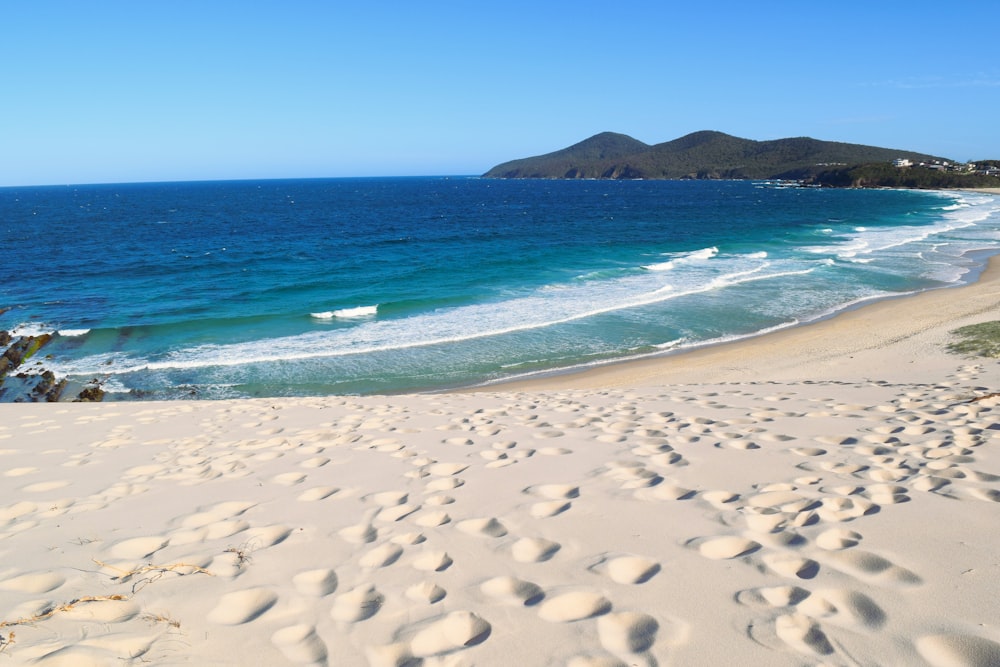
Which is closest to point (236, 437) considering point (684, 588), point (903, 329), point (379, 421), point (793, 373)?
point (379, 421)

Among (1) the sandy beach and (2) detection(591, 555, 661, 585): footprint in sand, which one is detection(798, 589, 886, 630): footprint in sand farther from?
(2) detection(591, 555, 661, 585): footprint in sand

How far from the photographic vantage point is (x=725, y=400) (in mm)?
8180

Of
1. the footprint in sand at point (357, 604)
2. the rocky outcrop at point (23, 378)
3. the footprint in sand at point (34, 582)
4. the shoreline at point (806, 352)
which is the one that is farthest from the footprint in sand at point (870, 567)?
the rocky outcrop at point (23, 378)

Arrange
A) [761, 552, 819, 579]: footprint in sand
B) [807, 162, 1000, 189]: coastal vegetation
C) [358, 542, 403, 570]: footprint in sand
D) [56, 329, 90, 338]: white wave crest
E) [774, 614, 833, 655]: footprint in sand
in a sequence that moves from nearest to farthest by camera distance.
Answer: [774, 614, 833, 655]: footprint in sand → [761, 552, 819, 579]: footprint in sand → [358, 542, 403, 570]: footprint in sand → [56, 329, 90, 338]: white wave crest → [807, 162, 1000, 189]: coastal vegetation

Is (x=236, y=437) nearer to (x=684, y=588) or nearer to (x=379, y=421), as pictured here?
(x=379, y=421)

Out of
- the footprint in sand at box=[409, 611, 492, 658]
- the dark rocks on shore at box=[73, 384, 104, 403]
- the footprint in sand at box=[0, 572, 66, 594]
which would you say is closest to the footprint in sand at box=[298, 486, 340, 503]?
the footprint in sand at box=[0, 572, 66, 594]

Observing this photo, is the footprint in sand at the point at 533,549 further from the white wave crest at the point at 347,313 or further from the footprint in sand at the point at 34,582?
the white wave crest at the point at 347,313

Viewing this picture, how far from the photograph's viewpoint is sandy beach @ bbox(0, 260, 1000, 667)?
2695 millimetres

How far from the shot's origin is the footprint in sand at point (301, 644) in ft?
8.80

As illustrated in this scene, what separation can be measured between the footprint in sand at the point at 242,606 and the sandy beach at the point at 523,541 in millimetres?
14

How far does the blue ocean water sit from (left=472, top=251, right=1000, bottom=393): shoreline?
Answer: 3.14 feet

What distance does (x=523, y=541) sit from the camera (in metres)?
3.69

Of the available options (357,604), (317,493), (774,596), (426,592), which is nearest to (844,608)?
(774,596)

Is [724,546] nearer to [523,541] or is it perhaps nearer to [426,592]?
[523,541]
